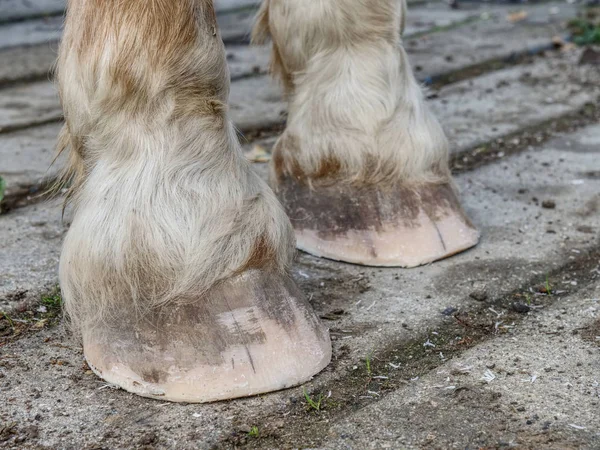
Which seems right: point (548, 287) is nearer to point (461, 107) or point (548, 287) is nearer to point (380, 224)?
point (380, 224)

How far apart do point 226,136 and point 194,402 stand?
483mm

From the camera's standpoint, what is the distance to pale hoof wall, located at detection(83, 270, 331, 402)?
162 cm

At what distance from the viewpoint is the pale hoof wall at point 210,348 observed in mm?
1618

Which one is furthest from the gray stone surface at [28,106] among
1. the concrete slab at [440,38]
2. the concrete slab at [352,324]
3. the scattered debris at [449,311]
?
the scattered debris at [449,311]

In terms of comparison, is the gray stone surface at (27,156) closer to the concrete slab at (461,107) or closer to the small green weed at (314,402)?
the concrete slab at (461,107)

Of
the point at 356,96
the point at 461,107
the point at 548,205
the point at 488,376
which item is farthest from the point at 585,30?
the point at 488,376

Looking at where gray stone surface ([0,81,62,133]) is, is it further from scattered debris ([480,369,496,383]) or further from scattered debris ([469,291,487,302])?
scattered debris ([480,369,496,383])

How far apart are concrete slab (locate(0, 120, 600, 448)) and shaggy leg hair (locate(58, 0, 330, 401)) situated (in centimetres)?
7

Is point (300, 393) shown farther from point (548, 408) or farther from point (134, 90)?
point (134, 90)

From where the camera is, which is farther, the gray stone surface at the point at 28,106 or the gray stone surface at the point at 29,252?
the gray stone surface at the point at 28,106

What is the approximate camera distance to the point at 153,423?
5.13ft

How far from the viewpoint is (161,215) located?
5.34 ft

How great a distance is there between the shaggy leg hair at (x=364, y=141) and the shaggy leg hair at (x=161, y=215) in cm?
55

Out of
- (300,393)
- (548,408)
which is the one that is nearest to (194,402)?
(300,393)
